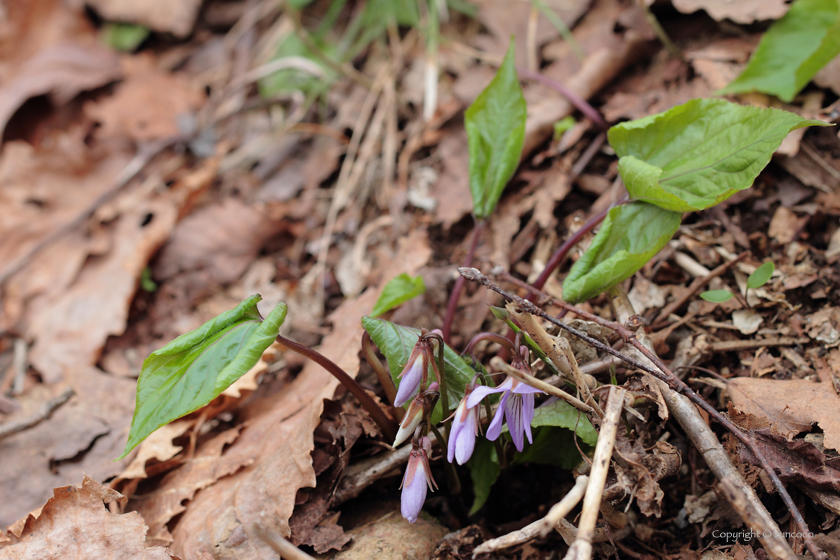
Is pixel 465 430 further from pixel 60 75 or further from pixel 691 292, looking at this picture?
pixel 60 75

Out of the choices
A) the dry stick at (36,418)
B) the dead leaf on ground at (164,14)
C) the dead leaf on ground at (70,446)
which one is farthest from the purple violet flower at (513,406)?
the dead leaf on ground at (164,14)

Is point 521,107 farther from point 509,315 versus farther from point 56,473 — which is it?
point 56,473

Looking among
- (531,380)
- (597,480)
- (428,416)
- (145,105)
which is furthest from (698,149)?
(145,105)

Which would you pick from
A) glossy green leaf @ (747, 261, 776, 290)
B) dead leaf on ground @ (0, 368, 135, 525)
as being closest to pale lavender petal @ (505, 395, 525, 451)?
glossy green leaf @ (747, 261, 776, 290)

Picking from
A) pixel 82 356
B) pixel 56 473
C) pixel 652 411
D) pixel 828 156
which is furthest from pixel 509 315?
pixel 82 356

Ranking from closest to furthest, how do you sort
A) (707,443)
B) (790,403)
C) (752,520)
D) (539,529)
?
(752,520)
(539,529)
(707,443)
(790,403)

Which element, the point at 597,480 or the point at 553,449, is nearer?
the point at 597,480
